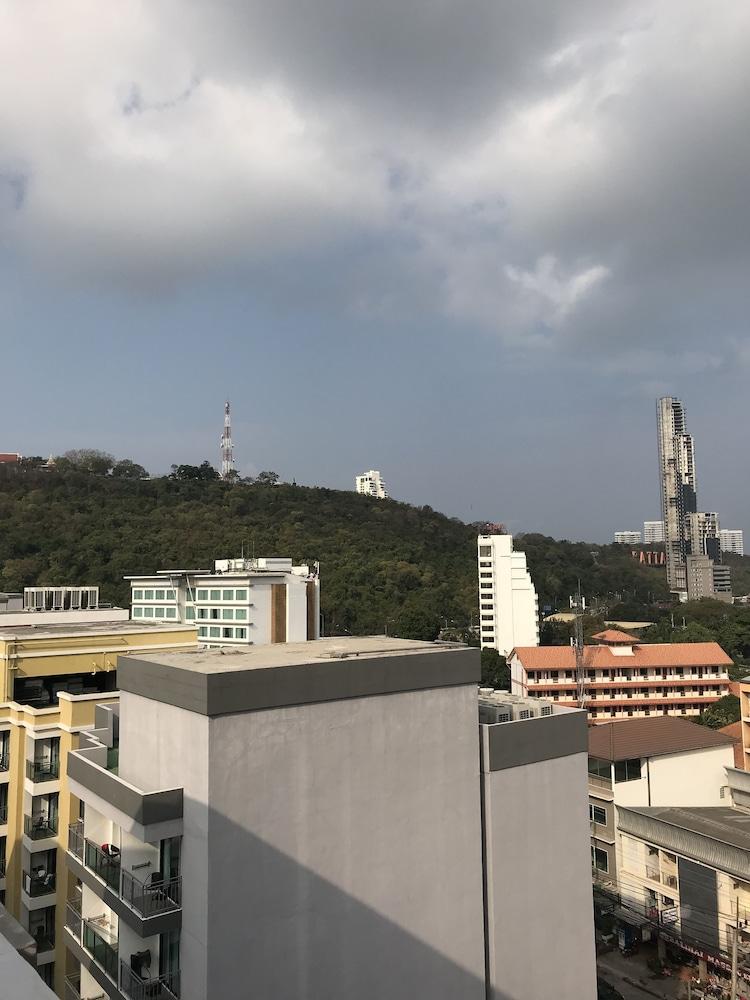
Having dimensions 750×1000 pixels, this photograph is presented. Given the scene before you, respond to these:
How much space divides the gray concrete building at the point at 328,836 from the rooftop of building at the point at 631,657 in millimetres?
41330

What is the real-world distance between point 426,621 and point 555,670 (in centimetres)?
1596

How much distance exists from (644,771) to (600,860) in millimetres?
3740

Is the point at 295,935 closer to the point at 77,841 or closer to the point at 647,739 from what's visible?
the point at 77,841

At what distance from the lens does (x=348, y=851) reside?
11750mm

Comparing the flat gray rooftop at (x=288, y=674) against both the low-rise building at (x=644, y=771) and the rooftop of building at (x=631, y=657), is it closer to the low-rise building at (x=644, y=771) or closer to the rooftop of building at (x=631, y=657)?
the low-rise building at (x=644, y=771)

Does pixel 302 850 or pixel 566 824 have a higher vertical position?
pixel 302 850

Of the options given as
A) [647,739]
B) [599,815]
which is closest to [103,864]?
[599,815]

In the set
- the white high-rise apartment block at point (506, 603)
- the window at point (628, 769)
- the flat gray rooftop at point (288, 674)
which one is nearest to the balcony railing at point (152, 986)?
the flat gray rooftop at point (288, 674)

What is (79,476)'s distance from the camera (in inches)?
3748

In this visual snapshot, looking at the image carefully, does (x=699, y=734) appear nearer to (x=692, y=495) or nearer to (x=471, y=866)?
(x=471, y=866)

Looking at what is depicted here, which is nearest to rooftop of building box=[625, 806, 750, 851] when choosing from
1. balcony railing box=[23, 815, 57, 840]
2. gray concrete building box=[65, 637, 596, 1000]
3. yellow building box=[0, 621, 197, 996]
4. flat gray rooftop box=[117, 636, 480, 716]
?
gray concrete building box=[65, 637, 596, 1000]

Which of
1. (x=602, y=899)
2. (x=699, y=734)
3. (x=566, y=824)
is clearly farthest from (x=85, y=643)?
(x=699, y=734)

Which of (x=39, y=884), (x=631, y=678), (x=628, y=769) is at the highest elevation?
(x=39, y=884)

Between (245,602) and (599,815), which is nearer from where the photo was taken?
(599,815)
